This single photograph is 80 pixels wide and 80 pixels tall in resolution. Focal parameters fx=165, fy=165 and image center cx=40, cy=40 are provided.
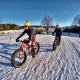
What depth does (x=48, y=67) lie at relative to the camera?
6.93 metres

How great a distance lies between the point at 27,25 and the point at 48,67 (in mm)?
2083

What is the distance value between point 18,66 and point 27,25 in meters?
1.86

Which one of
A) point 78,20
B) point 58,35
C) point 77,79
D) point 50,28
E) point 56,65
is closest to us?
point 77,79

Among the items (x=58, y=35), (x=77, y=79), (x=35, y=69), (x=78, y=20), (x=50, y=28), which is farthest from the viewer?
(x=50, y=28)

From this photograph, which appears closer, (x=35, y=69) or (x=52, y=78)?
(x=52, y=78)

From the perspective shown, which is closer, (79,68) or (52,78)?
(52,78)

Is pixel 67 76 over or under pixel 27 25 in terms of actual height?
under

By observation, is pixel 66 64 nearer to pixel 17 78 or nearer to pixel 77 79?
pixel 77 79

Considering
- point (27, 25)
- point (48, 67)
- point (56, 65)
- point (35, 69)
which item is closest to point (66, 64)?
point (56, 65)

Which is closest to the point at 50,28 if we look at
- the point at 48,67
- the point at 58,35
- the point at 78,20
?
the point at 78,20

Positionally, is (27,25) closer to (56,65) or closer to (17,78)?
(56,65)

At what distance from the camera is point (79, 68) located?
669 cm

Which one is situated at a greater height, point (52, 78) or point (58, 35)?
point (58, 35)

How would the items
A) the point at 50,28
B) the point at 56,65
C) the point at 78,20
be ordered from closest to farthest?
the point at 56,65 → the point at 78,20 → the point at 50,28
